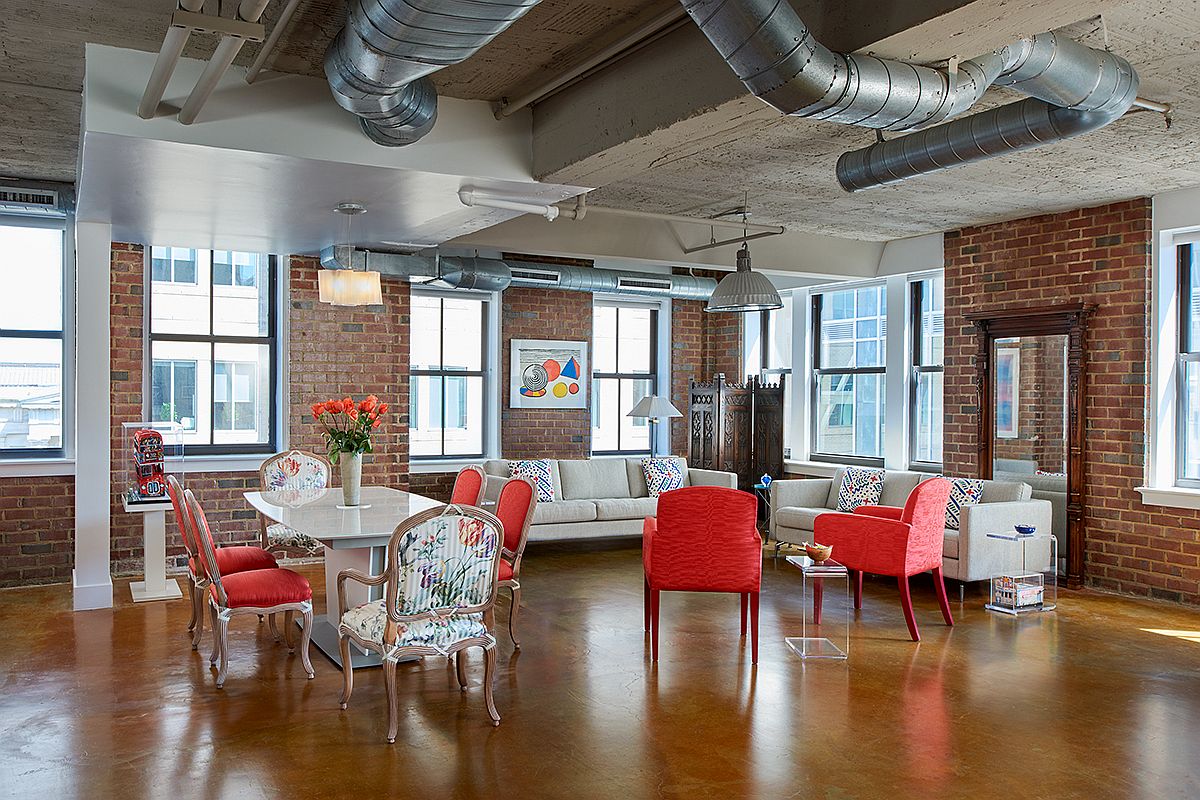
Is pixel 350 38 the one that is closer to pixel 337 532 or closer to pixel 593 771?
pixel 337 532

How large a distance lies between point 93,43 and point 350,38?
1.57 metres

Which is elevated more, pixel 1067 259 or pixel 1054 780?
pixel 1067 259

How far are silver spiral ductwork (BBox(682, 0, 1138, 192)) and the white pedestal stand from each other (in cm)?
568

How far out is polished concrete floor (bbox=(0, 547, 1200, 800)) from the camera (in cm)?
364

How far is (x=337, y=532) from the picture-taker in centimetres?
479

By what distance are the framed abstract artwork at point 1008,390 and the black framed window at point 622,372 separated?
14.2ft

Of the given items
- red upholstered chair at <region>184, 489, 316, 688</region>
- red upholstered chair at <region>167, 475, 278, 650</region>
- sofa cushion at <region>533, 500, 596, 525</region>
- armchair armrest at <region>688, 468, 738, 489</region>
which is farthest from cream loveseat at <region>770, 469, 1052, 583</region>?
red upholstered chair at <region>167, 475, 278, 650</region>

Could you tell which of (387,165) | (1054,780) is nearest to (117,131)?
(387,165)

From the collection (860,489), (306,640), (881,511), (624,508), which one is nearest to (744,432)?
(624,508)

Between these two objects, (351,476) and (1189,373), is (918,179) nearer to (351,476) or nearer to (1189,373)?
(1189,373)

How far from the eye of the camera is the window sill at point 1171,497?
22.3 ft

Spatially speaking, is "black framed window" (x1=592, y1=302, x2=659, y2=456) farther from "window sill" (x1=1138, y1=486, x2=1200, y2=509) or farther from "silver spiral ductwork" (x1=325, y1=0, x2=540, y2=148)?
"silver spiral ductwork" (x1=325, y1=0, x2=540, y2=148)

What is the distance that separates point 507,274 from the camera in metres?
9.15

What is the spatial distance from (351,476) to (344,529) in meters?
0.99
